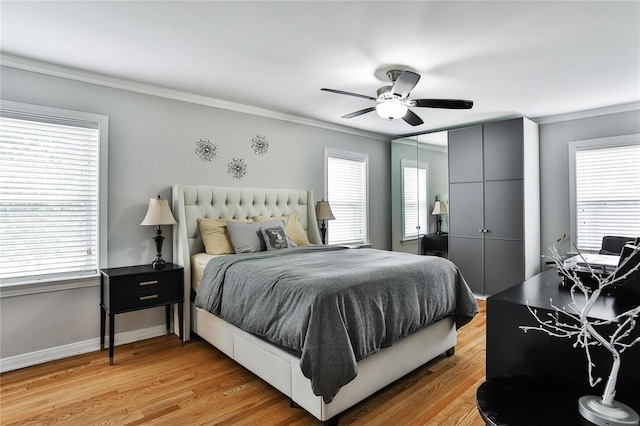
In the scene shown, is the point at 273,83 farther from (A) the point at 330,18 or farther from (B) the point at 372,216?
(B) the point at 372,216

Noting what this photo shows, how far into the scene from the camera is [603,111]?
4.34m

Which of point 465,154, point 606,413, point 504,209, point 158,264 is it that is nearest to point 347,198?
point 465,154

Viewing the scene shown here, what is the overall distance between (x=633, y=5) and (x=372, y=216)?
13.3 ft

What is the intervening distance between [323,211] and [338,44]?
8.04 feet

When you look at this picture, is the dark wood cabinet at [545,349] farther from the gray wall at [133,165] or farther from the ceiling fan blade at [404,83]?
the gray wall at [133,165]

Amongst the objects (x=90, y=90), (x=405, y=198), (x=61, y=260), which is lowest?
(x=61, y=260)

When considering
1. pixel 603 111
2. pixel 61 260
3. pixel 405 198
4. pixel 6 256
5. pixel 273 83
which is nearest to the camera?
pixel 6 256

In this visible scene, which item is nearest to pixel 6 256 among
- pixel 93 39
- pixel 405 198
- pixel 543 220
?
pixel 93 39

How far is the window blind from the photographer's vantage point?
17.3 feet

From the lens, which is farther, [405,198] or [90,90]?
[405,198]

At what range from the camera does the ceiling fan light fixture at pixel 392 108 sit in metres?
3.01

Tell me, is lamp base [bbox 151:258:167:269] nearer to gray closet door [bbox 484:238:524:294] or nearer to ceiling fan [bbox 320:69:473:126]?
ceiling fan [bbox 320:69:473:126]

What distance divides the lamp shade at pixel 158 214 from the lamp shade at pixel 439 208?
3.79 m

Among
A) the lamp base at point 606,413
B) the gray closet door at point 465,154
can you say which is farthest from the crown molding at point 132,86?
the lamp base at point 606,413
